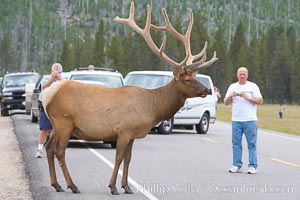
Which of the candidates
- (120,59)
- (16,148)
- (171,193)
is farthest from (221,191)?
(120,59)

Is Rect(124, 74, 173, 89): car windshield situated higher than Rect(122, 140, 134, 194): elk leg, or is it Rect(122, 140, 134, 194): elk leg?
Rect(124, 74, 173, 89): car windshield

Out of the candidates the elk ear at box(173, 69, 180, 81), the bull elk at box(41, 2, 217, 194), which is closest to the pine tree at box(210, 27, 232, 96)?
the elk ear at box(173, 69, 180, 81)

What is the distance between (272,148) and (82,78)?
6.14 meters

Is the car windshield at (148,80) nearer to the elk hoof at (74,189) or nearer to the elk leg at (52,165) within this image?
the elk leg at (52,165)

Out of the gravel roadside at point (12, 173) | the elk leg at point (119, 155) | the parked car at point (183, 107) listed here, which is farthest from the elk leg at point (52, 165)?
the parked car at point (183, 107)

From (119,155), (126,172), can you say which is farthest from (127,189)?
(119,155)

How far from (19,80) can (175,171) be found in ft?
81.5

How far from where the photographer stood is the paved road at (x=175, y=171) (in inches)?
475

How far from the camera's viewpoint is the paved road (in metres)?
12.1

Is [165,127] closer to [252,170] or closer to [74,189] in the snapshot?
[252,170]

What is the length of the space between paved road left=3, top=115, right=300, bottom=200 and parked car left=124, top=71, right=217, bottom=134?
11.4 ft

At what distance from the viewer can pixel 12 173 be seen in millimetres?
14289

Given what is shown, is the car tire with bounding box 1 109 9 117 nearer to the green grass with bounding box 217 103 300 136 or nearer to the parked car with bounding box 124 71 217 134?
the parked car with bounding box 124 71 217 134

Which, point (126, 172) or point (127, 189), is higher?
point (126, 172)
